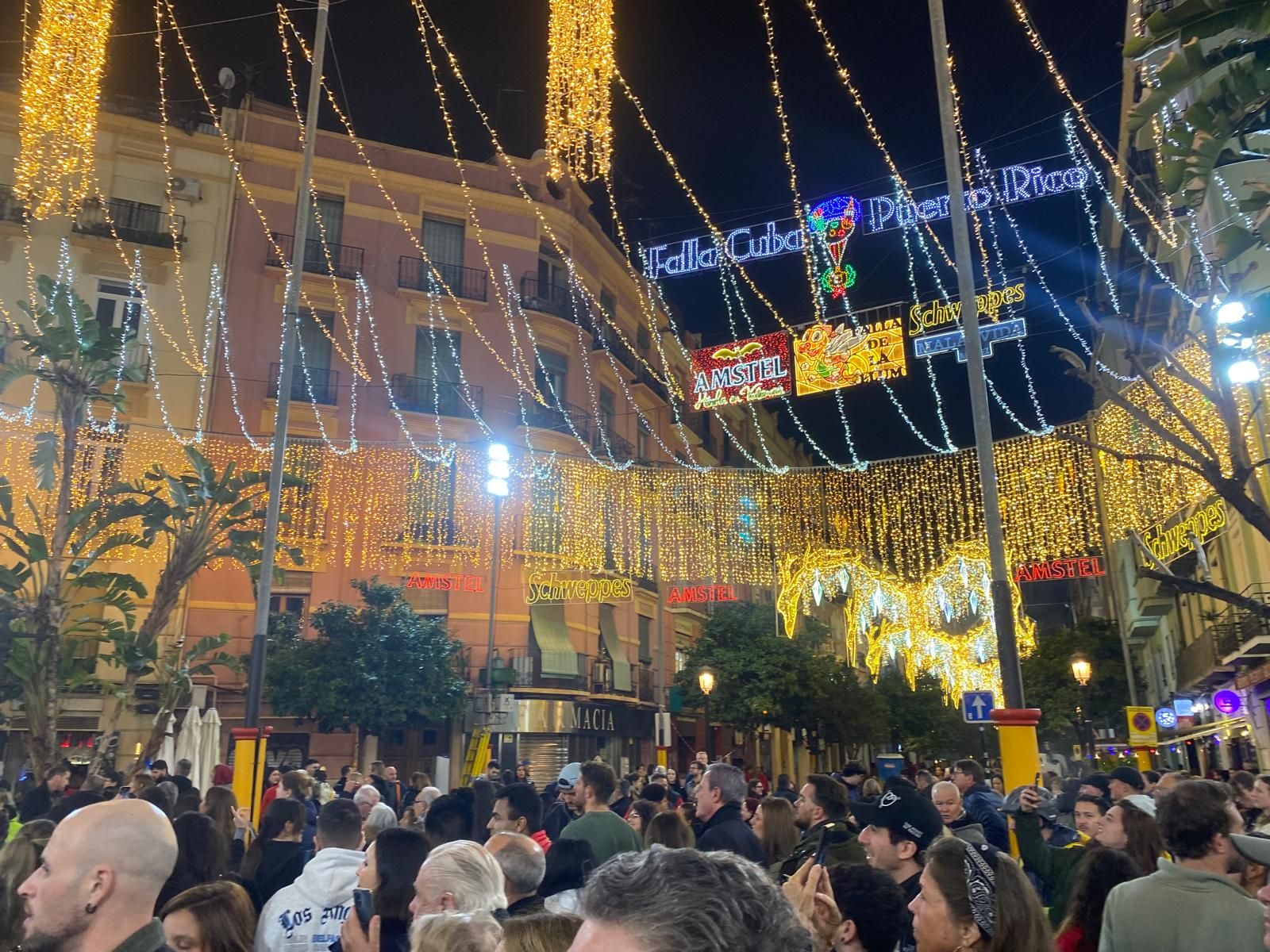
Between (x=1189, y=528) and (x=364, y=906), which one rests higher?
(x=1189, y=528)

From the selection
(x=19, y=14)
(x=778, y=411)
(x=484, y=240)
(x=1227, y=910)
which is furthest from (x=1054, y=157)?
(x=778, y=411)

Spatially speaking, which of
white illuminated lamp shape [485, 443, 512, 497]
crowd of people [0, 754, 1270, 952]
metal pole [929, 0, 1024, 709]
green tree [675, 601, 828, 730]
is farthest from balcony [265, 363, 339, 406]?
crowd of people [0, 754, 1270, 952]

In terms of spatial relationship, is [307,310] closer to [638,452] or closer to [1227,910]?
[638,452]

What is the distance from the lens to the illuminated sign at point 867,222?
20.3m

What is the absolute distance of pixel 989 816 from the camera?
26.4ft

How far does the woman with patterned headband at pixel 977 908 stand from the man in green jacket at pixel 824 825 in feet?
1.93

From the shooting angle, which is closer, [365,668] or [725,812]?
[725,812]

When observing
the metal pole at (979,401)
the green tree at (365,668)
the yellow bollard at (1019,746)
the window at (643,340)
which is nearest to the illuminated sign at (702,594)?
the green tree at (365,668)

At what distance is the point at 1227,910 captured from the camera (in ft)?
11.8

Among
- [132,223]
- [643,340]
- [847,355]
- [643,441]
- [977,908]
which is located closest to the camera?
[977,908]

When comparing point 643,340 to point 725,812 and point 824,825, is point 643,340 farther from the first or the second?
point 824,825

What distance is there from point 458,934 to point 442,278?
94.9 feet

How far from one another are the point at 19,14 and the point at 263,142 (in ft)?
20.9

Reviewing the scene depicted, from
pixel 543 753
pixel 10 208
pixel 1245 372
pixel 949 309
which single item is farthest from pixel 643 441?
pixel 1245 372
